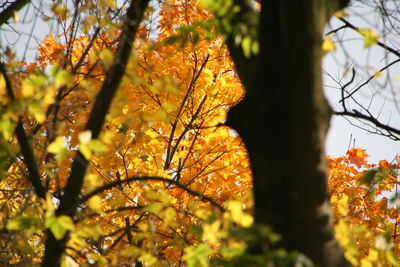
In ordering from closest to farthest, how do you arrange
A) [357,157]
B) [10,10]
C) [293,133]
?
[293,133]
[10,10]
[357,157]

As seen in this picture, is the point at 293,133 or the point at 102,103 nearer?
the point at 293,133

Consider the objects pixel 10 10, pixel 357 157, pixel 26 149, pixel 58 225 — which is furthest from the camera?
pixel 357 157

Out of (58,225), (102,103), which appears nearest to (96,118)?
(102,103)

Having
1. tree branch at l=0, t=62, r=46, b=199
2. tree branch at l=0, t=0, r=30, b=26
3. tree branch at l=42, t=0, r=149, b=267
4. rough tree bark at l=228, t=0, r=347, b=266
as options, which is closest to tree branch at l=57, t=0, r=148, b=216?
tree branch at l=42, t=0, r=149, b=267

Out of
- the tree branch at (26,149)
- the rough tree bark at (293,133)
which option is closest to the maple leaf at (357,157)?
the rough tree bark at (293,133)

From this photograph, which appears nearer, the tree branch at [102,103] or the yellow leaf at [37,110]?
the yellow leaf at [37,110]

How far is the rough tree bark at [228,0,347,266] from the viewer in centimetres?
145

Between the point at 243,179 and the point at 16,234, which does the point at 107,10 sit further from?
the point at 243,179

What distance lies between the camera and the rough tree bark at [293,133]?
4.74 ft

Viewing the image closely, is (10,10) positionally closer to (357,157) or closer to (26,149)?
(26,149)

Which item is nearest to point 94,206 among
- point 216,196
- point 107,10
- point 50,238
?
point 50,238

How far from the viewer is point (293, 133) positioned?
1.44 meters

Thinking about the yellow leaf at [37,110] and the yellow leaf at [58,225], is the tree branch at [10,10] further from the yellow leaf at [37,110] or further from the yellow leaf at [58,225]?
the yellow leaf at [58,225]

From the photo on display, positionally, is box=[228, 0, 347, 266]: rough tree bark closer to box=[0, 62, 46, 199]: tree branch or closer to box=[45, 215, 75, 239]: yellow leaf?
box=[45, 215, 75, 239]: yellow leaf
